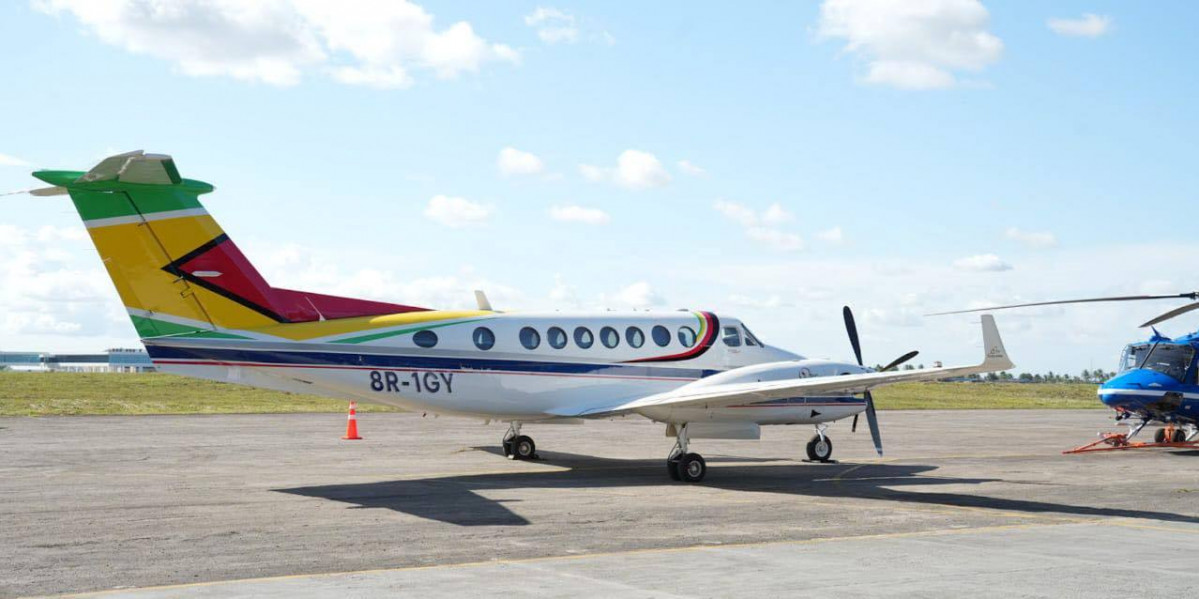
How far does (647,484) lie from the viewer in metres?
20.2

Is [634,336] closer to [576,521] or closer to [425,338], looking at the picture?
[425,338]

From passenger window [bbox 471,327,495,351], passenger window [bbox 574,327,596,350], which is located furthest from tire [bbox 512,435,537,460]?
passenger window [bbox 471,327,495,351]

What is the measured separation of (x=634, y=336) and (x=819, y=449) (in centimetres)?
546

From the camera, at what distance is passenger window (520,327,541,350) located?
70.6 ft

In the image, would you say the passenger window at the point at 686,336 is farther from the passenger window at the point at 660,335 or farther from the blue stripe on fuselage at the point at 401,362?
the blue stripe on fuselage at the point at 401,362

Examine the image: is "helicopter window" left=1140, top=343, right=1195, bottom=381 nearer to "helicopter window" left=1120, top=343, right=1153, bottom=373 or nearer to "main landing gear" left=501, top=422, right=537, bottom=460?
"helicopter window" left=1120, top=343, right=1153, bottom=373

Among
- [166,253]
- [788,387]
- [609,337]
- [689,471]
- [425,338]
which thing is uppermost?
[166,253]

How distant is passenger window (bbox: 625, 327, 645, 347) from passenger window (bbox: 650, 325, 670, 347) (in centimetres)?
28

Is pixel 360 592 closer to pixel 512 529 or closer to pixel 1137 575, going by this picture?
pixel 512 529

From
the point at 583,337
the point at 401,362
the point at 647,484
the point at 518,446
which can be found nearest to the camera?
the point at 401,362

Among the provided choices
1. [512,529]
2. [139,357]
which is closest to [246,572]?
[512,529]

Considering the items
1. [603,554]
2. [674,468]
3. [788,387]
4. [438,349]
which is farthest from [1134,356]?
[603,554]

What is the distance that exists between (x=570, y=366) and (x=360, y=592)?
1240 cm

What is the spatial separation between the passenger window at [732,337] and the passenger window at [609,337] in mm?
2745
